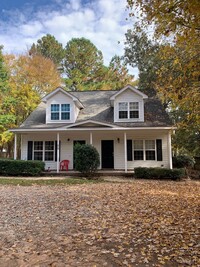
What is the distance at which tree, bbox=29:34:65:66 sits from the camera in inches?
1405

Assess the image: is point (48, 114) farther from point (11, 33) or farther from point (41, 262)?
point (41, 262)

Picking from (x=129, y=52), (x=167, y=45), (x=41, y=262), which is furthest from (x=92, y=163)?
(x=129, y=52)

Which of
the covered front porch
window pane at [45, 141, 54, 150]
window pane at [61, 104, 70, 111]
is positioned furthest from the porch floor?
window pane at [61, 104, 70, 111]

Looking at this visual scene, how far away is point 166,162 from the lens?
647 inches

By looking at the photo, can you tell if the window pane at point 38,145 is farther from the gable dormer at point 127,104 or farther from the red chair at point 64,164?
the gable dormer at point 127,104

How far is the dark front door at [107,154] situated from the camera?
17188mm

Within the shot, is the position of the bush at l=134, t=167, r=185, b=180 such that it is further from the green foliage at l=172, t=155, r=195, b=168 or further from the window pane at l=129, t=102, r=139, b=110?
the window pane at l=129, t=102, r=139, b=110

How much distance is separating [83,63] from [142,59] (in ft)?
42.5

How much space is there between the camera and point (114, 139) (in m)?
17.2

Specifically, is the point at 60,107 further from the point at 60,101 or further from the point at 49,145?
the point at 49,145

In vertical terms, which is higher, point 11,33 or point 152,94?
point 11,33

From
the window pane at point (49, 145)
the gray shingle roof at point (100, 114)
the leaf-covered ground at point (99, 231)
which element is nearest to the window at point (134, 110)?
the gray shingle roof at point (100, 114)

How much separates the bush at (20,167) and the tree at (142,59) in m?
10.8

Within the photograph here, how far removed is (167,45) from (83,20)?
12.2 feet
